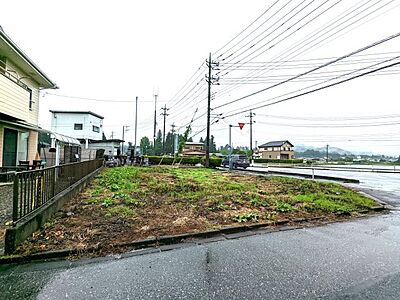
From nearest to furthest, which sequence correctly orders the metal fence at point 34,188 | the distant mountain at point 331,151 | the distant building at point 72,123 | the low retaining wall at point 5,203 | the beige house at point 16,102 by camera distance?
the metal fence at point 34,188 < the low retaining wall at point 5,203 < the beige house at point 16,102 < the distant building at point 72,123 < the distant mountain at point 331,151

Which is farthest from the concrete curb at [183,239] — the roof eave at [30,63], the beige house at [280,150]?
the beige house at [280,150]

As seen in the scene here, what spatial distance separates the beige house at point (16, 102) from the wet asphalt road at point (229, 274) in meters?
7.82

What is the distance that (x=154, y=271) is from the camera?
8.63 feet

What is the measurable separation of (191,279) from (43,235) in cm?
233

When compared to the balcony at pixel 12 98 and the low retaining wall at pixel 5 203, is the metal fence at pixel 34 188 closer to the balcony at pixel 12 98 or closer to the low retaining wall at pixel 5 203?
the low retaining wall at pixel 5 203

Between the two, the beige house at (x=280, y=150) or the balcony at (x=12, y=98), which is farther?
the beige house at (x=280, y=150)

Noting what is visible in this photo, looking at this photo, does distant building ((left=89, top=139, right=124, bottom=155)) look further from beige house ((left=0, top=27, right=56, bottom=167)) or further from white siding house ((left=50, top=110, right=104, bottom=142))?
beige house ((left=0, top=27, right=56, bottom=167))

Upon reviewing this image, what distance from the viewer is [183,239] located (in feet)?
11.8

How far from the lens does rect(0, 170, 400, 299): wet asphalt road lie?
2223 millimetres

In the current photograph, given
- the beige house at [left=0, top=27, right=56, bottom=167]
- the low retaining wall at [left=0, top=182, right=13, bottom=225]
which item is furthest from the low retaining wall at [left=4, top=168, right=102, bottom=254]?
the beige house at [left=0, top=27, right=56, bottom=167]

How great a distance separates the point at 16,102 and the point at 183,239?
8.90m

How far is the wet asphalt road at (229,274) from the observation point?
2223 millimetres

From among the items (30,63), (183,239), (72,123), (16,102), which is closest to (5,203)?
(183,239)

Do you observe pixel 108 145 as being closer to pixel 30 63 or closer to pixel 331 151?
pixel 30 63
